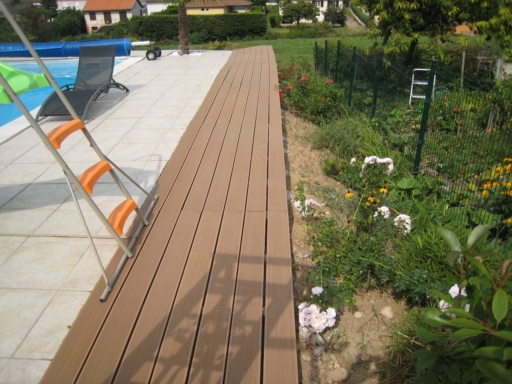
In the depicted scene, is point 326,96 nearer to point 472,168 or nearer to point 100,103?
point 472,168

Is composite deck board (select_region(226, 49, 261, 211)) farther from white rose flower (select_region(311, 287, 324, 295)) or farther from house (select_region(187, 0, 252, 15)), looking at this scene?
house (select_region(187, 0, 252, 15))

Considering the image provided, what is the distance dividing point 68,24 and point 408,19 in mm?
49621

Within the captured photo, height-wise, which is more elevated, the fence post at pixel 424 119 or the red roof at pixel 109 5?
the red roof at pixel 109 5

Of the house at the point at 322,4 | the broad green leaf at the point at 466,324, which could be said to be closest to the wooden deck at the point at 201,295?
the broad green leaf at the point at 466,324

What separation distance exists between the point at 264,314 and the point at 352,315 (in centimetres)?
59

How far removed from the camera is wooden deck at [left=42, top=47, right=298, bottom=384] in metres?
2.11

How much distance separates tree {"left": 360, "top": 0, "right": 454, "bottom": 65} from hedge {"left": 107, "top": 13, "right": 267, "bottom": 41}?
2359 cm

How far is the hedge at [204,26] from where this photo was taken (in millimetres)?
30203

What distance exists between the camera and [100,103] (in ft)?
22.9

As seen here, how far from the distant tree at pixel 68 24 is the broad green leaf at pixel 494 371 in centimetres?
5276

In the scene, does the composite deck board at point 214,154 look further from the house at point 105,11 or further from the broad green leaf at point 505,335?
the house at point 105,11

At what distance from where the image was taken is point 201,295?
2.54m

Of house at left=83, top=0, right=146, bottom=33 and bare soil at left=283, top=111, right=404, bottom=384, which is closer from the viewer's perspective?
bare soil at left=283, top=111, right=404, bottom=384

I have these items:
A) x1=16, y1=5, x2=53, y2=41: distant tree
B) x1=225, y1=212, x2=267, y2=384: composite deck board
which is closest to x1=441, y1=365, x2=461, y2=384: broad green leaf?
x1=225, y1=212, x2=267, y2=384: composite deck board
